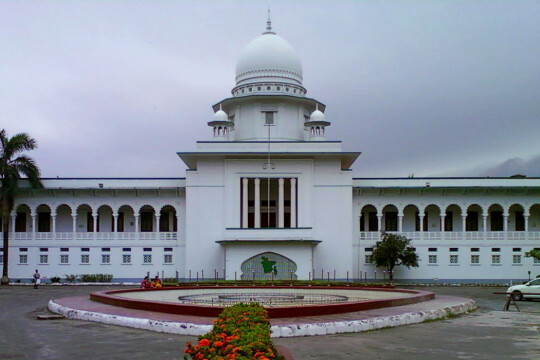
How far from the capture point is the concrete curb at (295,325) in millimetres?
15711

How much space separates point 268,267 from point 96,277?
12.2 meters

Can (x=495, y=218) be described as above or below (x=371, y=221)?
above

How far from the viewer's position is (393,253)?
45.7 meters

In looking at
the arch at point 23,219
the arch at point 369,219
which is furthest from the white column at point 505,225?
the arch at point 23,219

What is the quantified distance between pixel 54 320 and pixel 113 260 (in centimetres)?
2945

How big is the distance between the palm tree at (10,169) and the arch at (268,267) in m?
16.4

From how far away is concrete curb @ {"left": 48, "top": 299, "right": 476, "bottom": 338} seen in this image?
1571 cm

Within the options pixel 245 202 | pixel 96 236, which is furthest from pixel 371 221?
pixel 96 236

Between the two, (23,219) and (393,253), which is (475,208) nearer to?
(393,253)

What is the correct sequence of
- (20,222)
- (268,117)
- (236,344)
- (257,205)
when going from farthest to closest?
(20,222)
(268,117)
(257,205)
(236,344)

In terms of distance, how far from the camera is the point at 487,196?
164 feet

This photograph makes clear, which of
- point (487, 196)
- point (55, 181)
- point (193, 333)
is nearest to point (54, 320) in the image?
point (193, 333)

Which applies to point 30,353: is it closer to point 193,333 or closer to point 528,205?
point 193,333

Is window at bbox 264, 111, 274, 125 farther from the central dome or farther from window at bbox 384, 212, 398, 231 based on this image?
window at bbox 384, 212, 398, 231
